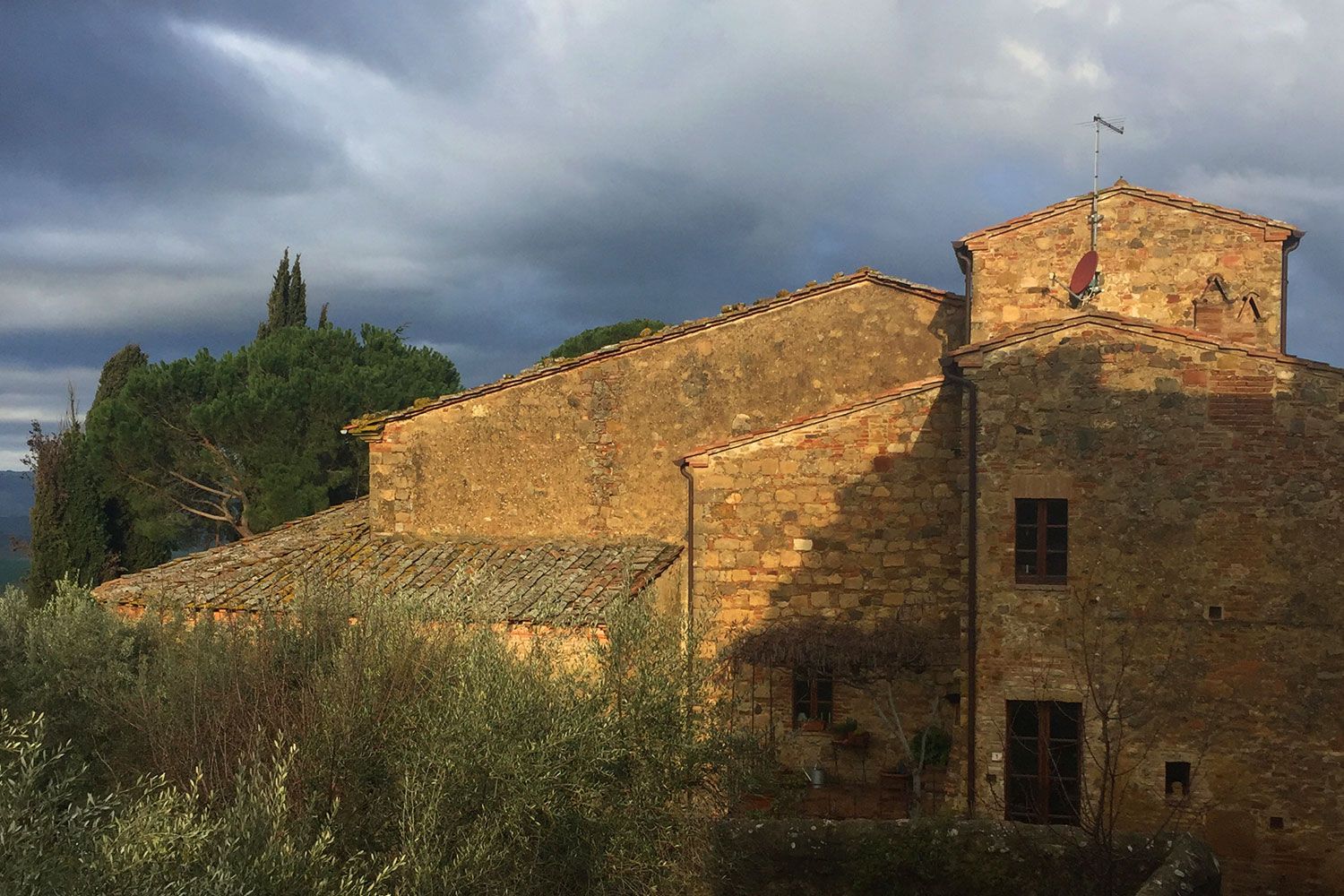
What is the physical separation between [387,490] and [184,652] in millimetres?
7440

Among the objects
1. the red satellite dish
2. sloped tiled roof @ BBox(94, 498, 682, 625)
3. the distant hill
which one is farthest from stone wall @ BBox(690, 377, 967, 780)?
the distant hill

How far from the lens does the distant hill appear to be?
66812mm

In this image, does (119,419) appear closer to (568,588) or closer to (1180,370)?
(568,588)

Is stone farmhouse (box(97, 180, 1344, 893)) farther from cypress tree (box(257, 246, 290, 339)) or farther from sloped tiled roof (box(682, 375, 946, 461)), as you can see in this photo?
cypress tree (box(257, 246, 290, 339))

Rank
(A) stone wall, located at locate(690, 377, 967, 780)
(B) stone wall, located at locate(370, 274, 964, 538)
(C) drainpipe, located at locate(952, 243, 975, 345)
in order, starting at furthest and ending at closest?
(B) stone wall, located at locate(370, 274, 964, 538), (C) drainpipe, located at locate(952, 243, 975, 345), (A) stone wall, located at locate(690, 377, 967, 780)

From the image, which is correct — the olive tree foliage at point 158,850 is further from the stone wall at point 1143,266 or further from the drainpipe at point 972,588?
the stone wall at point 1143,266

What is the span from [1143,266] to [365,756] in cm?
1089

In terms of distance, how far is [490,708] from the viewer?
675 centimetres

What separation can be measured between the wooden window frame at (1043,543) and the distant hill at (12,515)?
6281 cm

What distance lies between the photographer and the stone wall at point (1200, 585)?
955 centimetres

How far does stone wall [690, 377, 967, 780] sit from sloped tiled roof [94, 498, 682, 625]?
55.2 inches

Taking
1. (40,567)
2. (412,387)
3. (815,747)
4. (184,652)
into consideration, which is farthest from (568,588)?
(40,567)

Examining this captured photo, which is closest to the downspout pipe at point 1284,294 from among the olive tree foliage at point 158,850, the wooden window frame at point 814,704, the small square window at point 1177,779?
the small square window at point 1177,779

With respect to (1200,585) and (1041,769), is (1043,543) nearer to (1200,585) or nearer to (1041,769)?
(1200,585)
